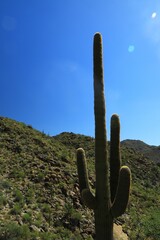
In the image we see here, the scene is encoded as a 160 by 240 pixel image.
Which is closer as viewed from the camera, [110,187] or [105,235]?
[105,235]

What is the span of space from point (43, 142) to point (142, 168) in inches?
544

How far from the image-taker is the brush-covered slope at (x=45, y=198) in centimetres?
1742

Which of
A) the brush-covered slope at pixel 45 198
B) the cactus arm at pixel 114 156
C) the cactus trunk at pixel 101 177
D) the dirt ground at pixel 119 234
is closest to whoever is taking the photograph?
the cactus trunk at pixel 101 177

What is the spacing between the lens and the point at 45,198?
20859mm

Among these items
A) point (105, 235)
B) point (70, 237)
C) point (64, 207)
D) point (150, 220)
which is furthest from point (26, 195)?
point (105, 235)

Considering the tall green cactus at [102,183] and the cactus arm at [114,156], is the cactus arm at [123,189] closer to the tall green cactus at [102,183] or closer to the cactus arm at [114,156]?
the tall green cactus at [102,183]

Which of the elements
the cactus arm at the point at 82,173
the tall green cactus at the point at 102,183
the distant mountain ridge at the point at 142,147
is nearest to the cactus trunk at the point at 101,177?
the tall green cactus at the point at 102,183

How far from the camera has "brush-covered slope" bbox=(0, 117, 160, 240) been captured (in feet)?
57.2

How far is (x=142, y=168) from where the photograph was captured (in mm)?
40344

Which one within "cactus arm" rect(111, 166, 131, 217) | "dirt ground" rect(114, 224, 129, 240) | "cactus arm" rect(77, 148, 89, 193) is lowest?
"dirt ground" rect(114, 224, 129, 240)

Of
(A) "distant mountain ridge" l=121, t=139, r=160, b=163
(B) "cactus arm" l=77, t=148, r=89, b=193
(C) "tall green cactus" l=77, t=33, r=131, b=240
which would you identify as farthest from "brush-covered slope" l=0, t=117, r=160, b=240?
(A) "distant mountain ridge" l=121, t=139, r=160, b=163

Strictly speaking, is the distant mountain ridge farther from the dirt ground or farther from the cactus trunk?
the cactus trunk

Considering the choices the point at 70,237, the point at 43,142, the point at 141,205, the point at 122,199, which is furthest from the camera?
the point at 43,142

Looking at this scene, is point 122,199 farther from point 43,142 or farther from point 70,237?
point 43,142
